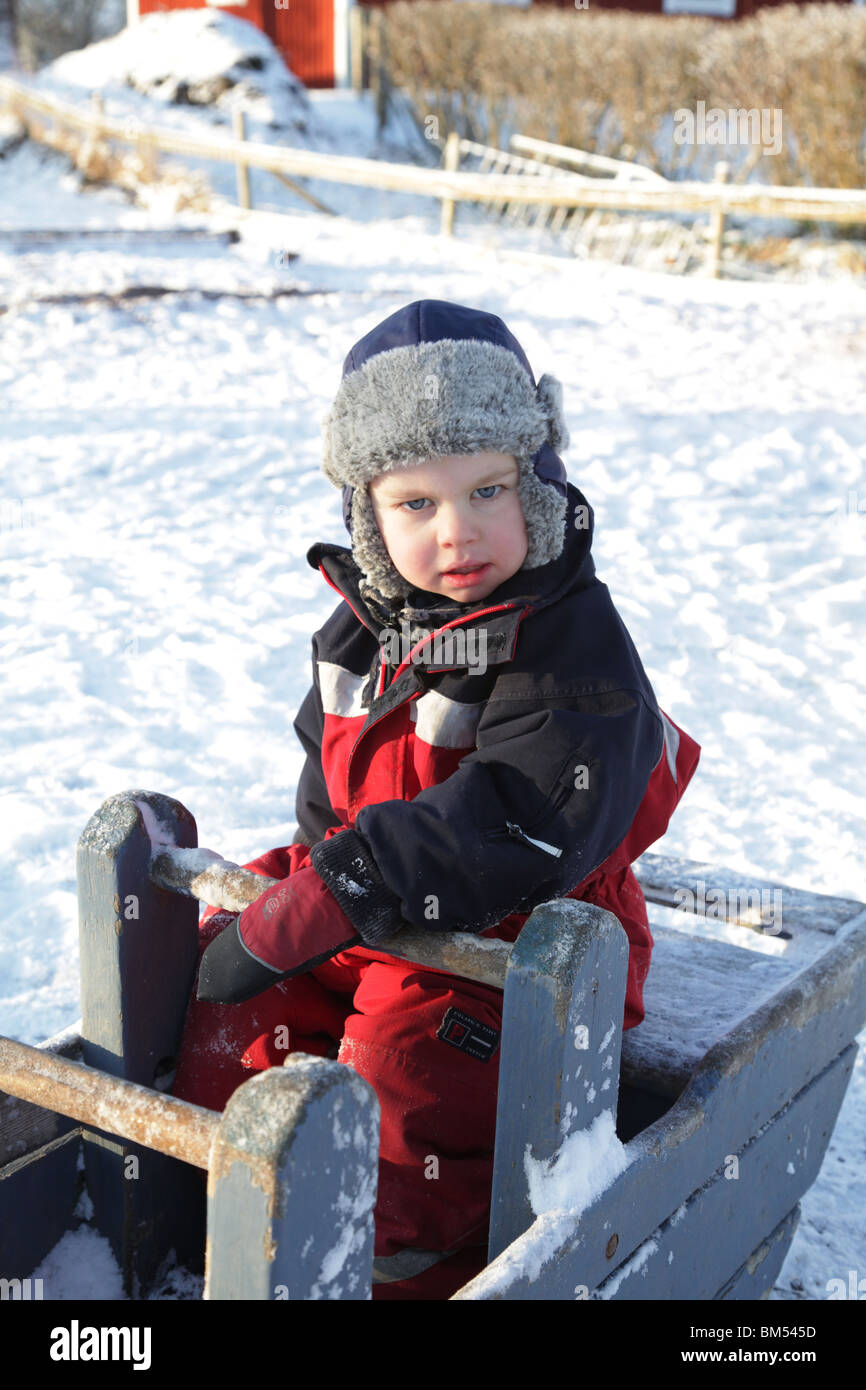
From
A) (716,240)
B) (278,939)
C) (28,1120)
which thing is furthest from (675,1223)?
(716,240)

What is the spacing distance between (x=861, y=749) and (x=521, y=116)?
14.5 metres

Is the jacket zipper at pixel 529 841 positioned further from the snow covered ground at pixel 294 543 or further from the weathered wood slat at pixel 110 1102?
the snow covered ground at pixel 294 543

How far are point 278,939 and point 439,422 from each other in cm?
66

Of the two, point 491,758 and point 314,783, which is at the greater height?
point 491,758

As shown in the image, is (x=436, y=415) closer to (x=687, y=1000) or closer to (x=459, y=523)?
(x=459, y=523)

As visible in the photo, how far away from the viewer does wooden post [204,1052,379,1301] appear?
3.41 feet

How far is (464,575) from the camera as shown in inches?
67.5

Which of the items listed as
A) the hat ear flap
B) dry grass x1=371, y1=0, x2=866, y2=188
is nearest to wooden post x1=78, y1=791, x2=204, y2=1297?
the hat ear flap

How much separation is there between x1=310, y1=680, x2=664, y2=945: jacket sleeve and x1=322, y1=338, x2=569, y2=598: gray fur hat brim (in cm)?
24

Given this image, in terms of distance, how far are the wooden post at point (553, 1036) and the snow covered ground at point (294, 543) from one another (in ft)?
2.40

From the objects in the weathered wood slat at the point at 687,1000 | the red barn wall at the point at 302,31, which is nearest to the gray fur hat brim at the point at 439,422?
the weathered wood slat at the point at 687,1000

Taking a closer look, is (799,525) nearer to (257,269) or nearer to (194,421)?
(194,421)

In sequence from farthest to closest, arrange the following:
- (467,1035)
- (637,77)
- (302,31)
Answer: (302,31), (637,77), (467,1035)

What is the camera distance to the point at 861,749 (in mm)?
3850
